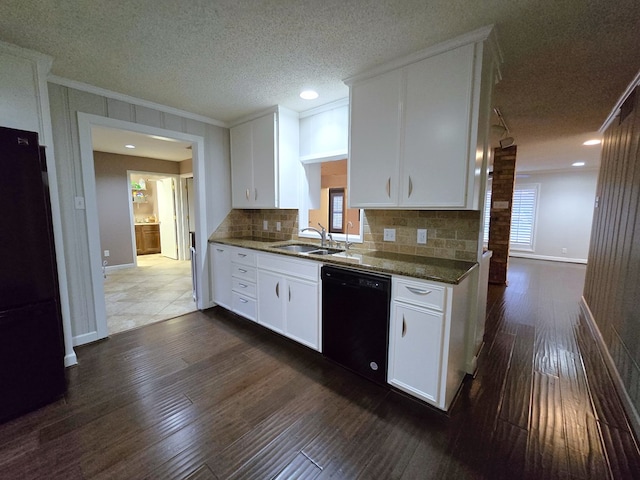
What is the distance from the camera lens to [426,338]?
1750mm

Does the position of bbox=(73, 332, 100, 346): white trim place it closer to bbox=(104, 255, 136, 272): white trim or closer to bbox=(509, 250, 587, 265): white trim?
bbox=(104, 255, 136, 272): white trim

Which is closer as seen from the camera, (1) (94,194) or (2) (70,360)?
(2) (70,360)

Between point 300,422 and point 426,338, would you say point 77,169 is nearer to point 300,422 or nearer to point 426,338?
point 300,422

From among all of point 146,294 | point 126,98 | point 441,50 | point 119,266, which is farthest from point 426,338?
point 119,266

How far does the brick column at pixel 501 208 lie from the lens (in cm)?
456

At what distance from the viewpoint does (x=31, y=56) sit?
→ 1.96m

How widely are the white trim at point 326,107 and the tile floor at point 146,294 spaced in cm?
281

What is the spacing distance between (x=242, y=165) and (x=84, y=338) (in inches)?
95.9

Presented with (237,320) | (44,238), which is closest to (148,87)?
(44,238)

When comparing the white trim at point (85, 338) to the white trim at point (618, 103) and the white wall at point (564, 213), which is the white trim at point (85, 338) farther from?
the white wall at point (564, 213)

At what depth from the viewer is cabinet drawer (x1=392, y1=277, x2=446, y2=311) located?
1.68 m

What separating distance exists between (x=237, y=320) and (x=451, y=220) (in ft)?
8.36

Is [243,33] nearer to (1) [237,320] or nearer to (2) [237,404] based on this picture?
(2) [237,404]

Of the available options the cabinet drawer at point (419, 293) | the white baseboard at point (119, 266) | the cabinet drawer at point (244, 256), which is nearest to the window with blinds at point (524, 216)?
the cabinet drawer at point (419, 293)
